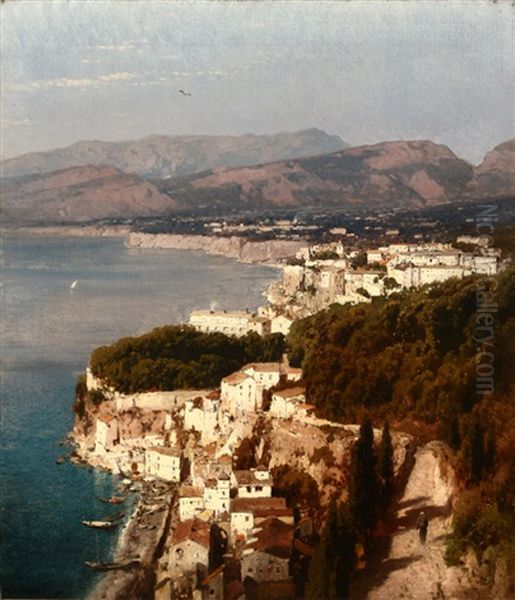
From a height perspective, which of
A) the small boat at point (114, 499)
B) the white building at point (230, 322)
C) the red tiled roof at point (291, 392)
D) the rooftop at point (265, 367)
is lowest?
the small boat at point (114, 499)

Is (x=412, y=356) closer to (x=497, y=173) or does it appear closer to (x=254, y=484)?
(x=254, y=484)

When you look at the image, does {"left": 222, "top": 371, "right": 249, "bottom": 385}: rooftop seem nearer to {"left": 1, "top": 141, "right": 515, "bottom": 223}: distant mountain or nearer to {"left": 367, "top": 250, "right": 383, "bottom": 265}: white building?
{"left": 1, "top": 141, "right": 515, "bottom": 223}: distant mountain

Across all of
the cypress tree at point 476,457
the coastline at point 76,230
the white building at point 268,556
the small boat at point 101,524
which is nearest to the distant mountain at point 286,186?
the coastline at point 76,230

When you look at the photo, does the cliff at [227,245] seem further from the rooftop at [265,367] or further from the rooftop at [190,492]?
the rooftop at [190,492]

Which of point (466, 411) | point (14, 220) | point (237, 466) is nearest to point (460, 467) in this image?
point (466, 411)

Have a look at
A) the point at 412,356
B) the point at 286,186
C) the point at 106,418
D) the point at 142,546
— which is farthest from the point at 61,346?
the point at 412,356

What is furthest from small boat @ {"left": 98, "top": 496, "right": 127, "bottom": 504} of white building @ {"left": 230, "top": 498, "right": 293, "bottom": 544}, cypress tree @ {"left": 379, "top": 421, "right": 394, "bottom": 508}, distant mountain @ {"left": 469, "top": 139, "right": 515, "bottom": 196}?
distant mountain @ {"left": 469, "top": 139, "right": 515, "bottom": 196}
